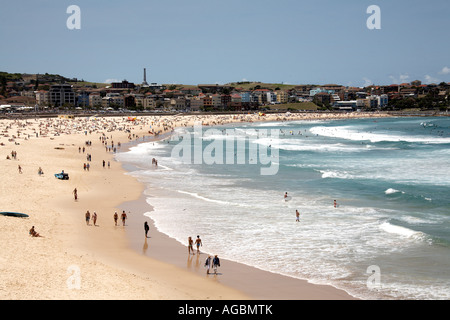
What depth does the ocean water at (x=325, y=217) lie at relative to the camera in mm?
14039

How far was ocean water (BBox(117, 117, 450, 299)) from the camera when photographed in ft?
46.1

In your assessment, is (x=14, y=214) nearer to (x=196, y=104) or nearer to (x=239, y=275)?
(x=239, y=275)

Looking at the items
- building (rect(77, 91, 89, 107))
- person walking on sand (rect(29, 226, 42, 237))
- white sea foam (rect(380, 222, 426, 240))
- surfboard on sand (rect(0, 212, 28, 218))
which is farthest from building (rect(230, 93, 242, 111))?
person walking on sand (rect(29, 226, 42, 237))

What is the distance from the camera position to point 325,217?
20250 millimetres

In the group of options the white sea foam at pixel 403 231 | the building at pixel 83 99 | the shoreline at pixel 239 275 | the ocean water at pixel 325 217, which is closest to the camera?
the shoreline at pixel 239 275

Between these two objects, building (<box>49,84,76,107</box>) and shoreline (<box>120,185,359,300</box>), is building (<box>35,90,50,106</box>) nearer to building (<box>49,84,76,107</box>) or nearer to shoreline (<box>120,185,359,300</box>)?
building (<box>49,84,76,107</box>)

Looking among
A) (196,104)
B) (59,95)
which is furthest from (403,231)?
(196,104)

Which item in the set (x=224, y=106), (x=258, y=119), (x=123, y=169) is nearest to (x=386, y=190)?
(x=123, y=169)

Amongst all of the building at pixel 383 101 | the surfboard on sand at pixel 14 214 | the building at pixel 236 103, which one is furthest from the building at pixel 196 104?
the surfboard on sand at pixel 14 214

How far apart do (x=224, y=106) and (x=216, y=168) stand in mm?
140189

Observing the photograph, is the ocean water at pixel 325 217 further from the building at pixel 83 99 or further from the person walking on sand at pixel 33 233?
the building at pixel 83 99

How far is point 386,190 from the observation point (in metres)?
25.8

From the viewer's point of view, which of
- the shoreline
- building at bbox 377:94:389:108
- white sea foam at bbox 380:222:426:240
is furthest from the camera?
building at bbox 377:94:389:108

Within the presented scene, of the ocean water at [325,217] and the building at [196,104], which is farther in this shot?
the building at [196,104]
